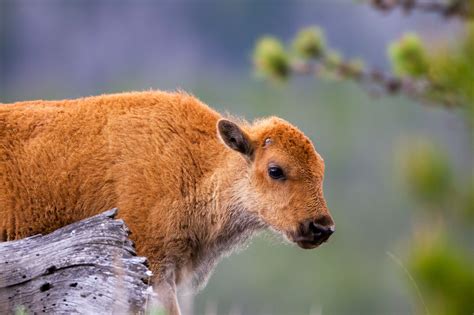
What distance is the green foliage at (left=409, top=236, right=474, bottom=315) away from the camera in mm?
17000

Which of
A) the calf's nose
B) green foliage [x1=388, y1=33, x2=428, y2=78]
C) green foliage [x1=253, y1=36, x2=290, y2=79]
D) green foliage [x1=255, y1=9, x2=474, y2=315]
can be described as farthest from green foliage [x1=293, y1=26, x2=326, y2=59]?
the calf's nose

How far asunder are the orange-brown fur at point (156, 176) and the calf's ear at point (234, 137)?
0.09 m

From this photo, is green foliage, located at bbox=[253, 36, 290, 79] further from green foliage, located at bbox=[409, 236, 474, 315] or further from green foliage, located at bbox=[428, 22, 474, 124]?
green foliage, located at bbox=[409, 236, 474, 315]

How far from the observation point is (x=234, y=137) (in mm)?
13023

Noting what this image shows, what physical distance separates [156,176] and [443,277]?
6302 mm

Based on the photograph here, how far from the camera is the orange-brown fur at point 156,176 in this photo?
1254 cm

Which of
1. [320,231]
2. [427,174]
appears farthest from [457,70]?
[320,231]

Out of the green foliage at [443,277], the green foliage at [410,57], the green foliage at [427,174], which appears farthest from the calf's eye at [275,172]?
the green foliage at [427,174]

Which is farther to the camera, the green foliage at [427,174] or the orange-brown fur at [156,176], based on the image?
the green foliage at [427,174]

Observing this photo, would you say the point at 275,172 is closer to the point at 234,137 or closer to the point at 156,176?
the point at 234,137

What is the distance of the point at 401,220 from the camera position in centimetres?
15012

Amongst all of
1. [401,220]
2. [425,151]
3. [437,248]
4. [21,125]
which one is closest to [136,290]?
[21,125]

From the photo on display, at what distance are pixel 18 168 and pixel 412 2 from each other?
22.5ft

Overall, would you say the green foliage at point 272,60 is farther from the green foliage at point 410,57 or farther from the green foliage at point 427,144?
the green foliage at point 410,57
